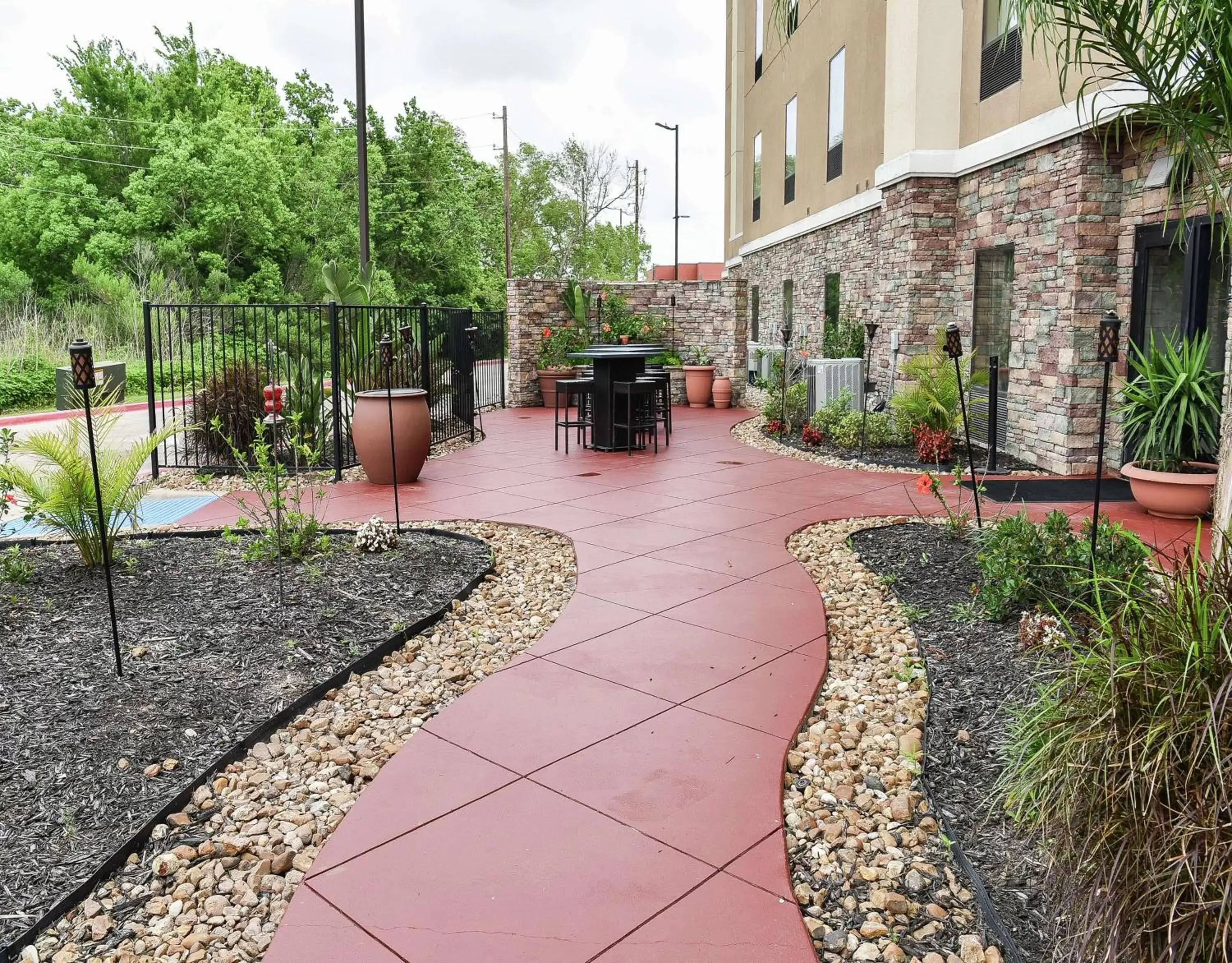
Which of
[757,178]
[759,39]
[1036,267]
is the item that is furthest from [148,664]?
[759,39]

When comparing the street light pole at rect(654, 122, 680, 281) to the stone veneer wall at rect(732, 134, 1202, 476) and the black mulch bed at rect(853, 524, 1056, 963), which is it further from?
the black mulch bed at rect(853, 524, 1056, 963)

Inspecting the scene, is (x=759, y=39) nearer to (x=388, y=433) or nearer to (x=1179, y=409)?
(x=388, y=433)

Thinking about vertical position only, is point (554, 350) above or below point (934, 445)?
above

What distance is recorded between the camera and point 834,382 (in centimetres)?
1234

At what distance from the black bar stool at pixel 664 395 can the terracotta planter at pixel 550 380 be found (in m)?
3.52

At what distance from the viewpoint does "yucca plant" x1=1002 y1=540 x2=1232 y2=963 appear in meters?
1.98

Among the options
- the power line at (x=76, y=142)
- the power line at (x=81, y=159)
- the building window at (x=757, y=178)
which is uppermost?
the power line at (x=76, y=142)

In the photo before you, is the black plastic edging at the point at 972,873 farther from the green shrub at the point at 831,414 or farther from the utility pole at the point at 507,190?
the utility pole at the point at 507,190

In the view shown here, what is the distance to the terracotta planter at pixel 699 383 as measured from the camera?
17.2 m

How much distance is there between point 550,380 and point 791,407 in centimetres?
579

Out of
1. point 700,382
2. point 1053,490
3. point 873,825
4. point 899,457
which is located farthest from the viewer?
point 700,382

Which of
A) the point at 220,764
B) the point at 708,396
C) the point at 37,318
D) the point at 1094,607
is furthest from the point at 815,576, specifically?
the point at 37,318

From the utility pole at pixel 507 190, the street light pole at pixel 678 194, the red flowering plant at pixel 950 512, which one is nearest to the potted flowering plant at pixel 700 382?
the red flowering plant at pixel 950 512

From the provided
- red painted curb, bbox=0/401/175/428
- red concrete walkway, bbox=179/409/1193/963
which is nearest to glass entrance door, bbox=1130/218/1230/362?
red concrete walkway, bbox=179/409/1193/963
